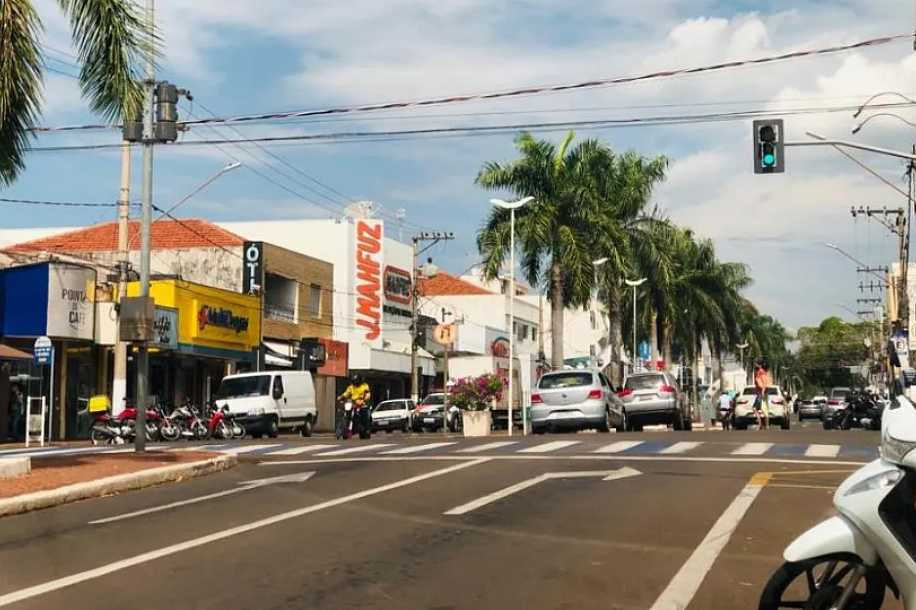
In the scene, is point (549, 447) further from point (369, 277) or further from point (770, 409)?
point (369, 277)

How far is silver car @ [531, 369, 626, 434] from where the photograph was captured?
3067cm

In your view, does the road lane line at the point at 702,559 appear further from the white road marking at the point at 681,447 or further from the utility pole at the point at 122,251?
the utility pole at the point at 122,251

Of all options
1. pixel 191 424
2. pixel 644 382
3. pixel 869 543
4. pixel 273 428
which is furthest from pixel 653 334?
pixel 869 543

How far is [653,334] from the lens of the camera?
6538 centimetres

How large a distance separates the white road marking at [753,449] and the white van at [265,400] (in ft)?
61.2

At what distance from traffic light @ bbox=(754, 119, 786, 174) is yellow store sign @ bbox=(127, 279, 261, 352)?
22512 mm

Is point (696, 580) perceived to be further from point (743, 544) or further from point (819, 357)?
point (819, 357)

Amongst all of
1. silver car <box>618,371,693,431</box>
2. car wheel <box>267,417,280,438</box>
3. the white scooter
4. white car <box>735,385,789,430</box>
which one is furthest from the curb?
white car <box>735,385,789,430</box>

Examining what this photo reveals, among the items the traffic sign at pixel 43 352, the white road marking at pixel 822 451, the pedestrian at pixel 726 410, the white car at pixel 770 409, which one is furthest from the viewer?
the pedestrian at pixel 726 410

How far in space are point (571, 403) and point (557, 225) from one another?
688 inches

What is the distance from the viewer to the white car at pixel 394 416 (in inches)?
1919

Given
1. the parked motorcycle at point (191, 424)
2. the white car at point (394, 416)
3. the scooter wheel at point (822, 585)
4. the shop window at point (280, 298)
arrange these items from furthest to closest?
the shop window at point (280, 298), the white car at point (394, 416), the parked motorcycle at point (191, 424), the scooter wheel at point (822, 585)

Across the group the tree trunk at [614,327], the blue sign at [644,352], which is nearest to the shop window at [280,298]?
the tree trunk at [614,327]

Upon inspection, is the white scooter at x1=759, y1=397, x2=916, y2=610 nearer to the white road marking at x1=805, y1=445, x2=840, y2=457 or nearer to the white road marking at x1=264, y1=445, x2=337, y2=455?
the white road marking at x1=805, y1=445, x2=840, y2=457
